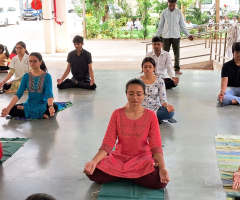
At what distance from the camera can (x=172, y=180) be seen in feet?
9.25

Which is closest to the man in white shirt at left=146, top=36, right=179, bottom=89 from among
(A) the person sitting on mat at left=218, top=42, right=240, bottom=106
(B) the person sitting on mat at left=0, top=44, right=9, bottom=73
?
(A) the person sitting on mat at left=218, top=42, right=240, bottom=106

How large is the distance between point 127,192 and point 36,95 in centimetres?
231

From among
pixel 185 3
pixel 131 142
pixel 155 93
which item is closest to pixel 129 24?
pixel 185 3

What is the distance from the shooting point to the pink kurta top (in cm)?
267

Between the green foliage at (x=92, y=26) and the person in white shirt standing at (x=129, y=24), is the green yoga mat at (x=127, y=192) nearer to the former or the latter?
the green foliage at (x=92, y=26)

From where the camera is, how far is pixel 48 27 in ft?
34.4

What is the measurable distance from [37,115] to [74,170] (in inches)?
65.7

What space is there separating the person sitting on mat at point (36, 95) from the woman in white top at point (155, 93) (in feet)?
4.00

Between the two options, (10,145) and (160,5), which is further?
(160,5)

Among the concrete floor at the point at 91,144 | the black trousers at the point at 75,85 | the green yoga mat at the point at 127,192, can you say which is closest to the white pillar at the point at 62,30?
the black trousers at the point at 75,85

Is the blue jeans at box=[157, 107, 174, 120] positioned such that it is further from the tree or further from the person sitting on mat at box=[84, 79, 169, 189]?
the tree

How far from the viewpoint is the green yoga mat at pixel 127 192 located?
2547 millimetres

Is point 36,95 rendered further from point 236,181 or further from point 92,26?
point 92,26

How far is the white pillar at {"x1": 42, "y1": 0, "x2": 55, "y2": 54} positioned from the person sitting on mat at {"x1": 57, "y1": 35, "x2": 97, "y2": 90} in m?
4.72
